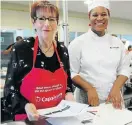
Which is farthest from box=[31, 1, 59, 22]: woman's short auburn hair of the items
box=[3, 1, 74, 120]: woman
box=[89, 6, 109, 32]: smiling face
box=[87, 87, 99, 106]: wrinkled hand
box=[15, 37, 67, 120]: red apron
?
box=[87, 87, 99, 106]: wrinkled hand

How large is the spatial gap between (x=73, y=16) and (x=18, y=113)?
7626mm

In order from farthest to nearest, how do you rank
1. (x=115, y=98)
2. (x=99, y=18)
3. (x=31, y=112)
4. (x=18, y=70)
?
1. (x=99, y=18)
2. (x=115, y=98)
3. (x=18, y=70)
4. (x=31, y=112)

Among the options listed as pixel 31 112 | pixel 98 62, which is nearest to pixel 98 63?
pixel 98 62

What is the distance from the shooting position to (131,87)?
2936mm

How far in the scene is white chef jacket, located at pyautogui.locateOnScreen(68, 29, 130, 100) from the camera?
1389mm

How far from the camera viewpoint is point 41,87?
103cm

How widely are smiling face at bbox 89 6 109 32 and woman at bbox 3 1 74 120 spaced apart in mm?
369

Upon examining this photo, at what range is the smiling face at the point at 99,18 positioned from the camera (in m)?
1.36

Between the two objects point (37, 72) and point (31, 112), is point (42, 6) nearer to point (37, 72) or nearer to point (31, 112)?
point (37, 72)

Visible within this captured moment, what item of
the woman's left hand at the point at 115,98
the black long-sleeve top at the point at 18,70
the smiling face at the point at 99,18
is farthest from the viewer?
the smiling face at the point at 99,18

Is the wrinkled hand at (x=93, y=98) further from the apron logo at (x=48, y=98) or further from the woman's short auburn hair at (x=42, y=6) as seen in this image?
the woman's short auburn hair at (x=42, y=6)

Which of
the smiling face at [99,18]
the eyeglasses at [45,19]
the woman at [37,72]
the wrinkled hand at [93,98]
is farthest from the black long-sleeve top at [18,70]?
the smiling face at [99,18]

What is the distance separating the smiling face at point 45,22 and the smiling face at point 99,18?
0.40 m

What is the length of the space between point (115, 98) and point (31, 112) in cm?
55
